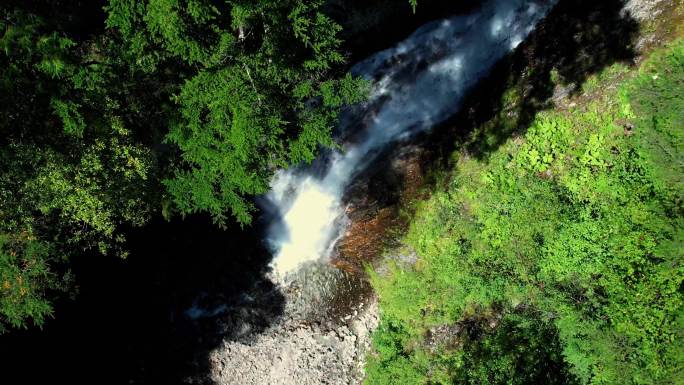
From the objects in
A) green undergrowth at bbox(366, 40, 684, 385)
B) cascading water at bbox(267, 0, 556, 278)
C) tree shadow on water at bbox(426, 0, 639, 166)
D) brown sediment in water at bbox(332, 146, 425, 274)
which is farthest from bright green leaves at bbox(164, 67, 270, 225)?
tree shadow on water at bbox(426, 0, 639, 166)

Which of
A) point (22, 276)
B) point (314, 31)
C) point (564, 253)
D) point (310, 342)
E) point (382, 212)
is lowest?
point (564, 253)

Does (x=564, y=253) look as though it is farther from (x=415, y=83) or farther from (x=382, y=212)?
(x=415, y=83)

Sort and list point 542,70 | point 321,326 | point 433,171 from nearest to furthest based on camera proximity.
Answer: point 542,70 < point 433,171 < point 321,326

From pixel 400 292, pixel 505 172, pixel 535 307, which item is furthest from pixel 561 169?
pixel 400 292

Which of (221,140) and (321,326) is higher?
(221,140)

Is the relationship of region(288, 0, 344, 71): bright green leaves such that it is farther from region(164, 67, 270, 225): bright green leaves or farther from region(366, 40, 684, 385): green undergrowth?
region(366, 40, 684, 385): green undergrowth

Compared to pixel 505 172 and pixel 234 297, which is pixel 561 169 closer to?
pixel 505 172

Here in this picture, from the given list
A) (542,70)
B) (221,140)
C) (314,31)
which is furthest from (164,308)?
(542,70)
